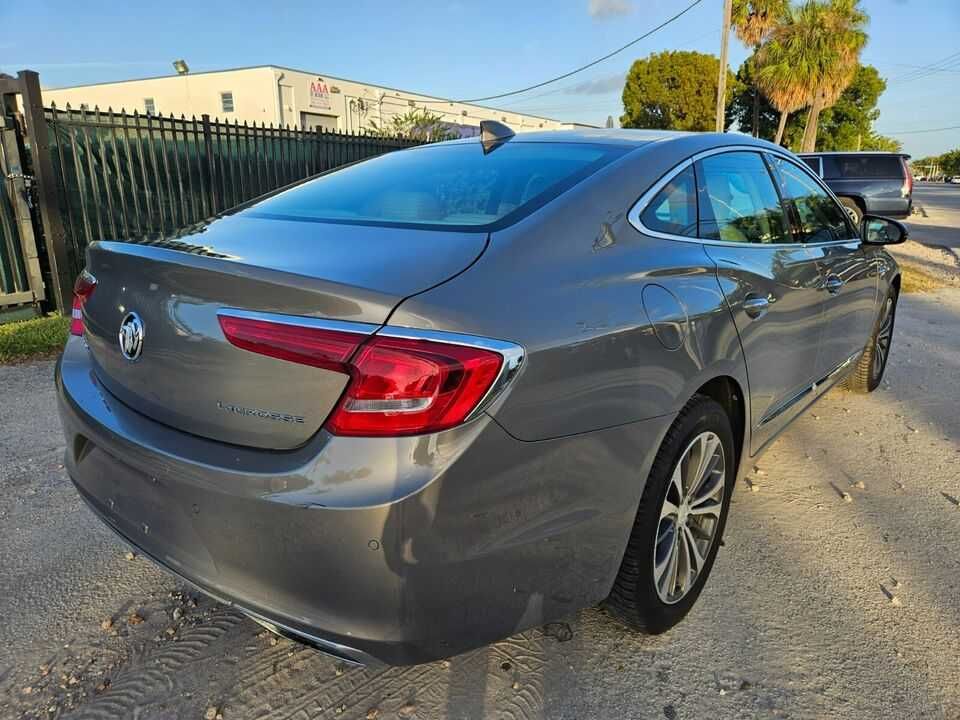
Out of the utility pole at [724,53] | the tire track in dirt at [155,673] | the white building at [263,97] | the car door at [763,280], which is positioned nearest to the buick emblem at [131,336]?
the tire track in dirt at [155,673]

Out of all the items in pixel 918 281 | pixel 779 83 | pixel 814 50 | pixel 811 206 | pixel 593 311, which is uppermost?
pixel 814 50

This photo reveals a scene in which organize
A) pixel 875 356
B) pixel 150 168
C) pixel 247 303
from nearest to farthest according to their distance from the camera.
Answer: pixel 247 303
pixel 875 356
pixel 150 168

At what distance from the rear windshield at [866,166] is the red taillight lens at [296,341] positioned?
15721 millimetres

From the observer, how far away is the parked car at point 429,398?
1.48 metres

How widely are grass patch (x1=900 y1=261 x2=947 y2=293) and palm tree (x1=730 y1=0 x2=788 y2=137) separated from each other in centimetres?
2213

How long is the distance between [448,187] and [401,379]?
1124mm

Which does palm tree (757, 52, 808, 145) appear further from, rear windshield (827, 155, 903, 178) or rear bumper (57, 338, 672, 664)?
rear bumper (57, 338, 672, 664)

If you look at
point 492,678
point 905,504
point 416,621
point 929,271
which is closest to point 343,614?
point 416,621

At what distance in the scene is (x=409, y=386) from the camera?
1.45m

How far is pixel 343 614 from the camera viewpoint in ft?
5.04

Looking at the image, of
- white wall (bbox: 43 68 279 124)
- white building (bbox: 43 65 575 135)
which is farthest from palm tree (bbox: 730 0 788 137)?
white wall (bbox: 43 68 279 124)

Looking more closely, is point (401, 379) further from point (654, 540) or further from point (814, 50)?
point (814, 50)

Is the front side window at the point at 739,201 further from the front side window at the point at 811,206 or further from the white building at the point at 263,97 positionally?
the white building at the point at 263,97

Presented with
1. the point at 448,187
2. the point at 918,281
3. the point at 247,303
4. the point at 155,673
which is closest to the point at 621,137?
the point at 448,187
